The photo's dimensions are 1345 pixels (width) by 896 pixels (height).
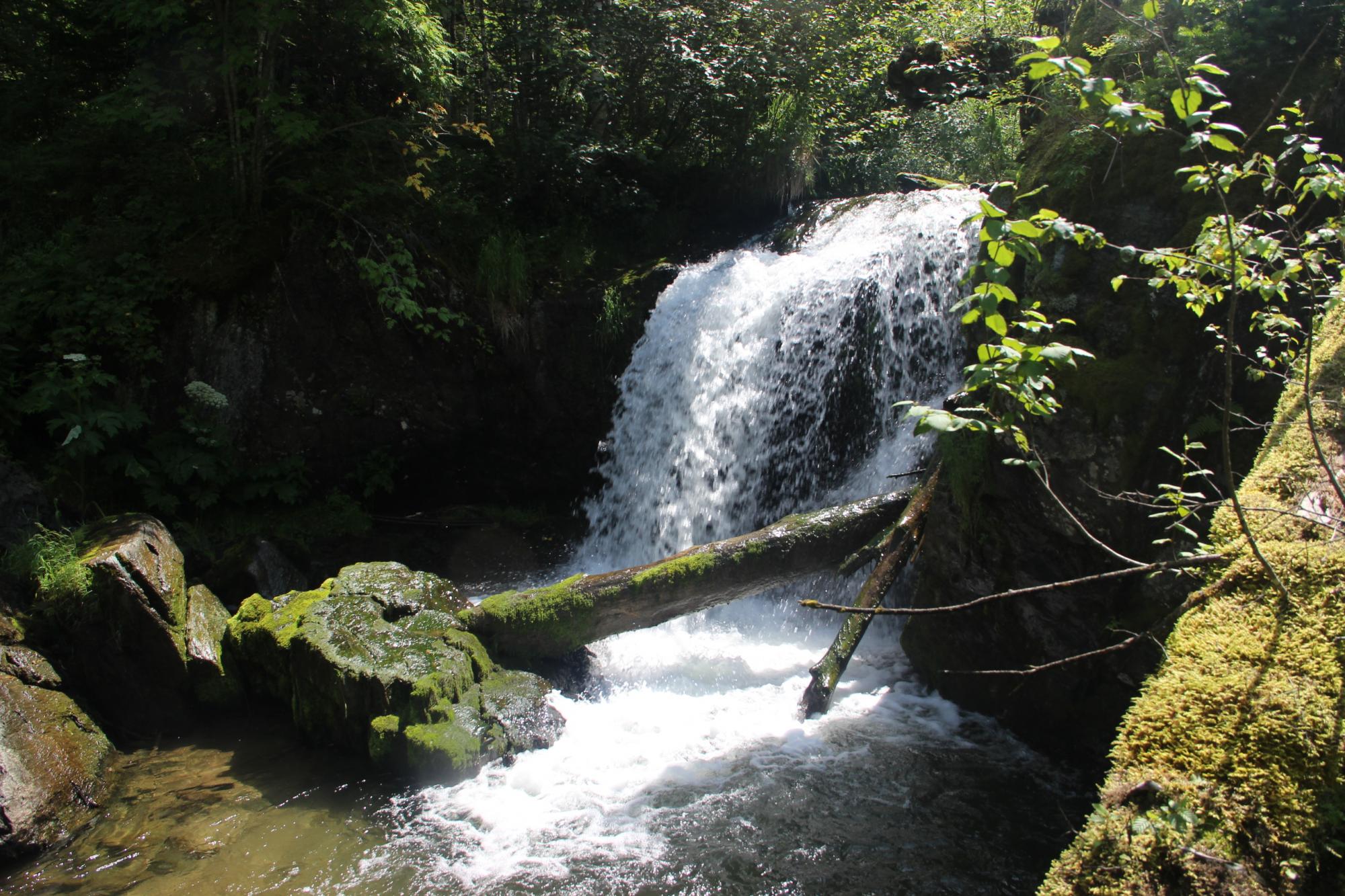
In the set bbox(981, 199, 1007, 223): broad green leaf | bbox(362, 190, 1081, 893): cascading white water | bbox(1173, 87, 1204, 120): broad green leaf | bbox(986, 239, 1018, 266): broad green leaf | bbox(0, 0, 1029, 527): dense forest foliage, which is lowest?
bbox(362, 190, 1081, 893): cascading white water

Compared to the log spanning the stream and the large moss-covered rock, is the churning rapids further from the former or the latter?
the log spanning the stream

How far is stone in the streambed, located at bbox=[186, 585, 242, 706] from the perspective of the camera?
5629 mm

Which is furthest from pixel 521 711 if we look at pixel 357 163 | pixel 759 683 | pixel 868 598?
pixel 357 163

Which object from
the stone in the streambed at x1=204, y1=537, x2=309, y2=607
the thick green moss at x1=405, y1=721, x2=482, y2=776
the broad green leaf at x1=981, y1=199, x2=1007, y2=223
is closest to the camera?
the broad green leaf at x1=981, y1=199, x2=1007, y2=223

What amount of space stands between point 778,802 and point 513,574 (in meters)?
4.67

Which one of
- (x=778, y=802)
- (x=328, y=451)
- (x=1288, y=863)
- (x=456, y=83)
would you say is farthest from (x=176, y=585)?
(x=1288, y=863)

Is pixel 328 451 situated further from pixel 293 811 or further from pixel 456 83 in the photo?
pixel 293 811

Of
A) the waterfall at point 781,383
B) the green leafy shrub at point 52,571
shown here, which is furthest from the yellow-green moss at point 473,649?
the waterfall at point 781,383

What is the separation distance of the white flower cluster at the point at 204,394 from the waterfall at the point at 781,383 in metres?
4.03

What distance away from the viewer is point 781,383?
7.98 m

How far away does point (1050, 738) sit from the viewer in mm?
4812

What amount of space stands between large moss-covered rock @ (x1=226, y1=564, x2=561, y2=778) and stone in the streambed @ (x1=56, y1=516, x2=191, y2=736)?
0.41 meters

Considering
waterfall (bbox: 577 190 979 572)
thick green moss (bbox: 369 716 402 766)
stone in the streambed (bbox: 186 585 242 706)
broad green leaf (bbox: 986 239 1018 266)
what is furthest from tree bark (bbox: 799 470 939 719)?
stone in the streambed (bbox: 186 585 242 706)

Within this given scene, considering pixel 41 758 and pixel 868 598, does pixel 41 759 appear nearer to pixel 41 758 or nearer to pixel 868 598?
pixel 41 758
